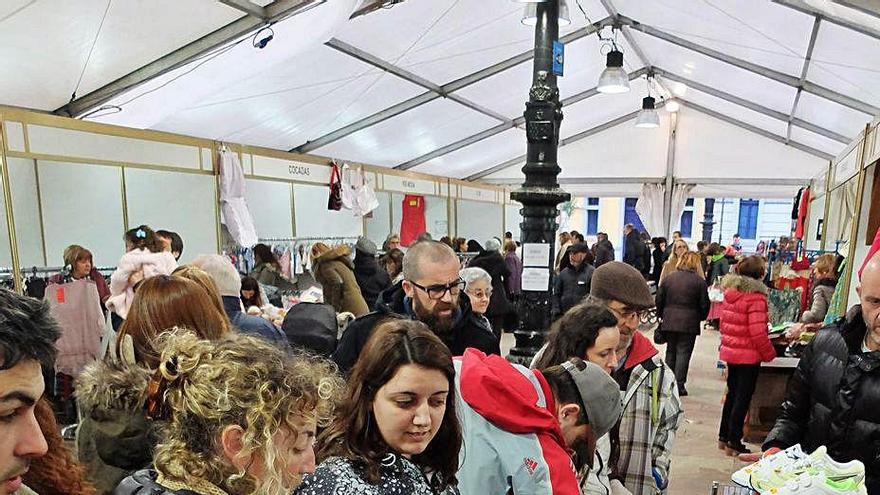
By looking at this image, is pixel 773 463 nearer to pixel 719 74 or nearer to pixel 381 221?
pixel 719 74

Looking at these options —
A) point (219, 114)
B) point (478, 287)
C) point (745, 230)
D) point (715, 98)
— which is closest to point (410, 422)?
point (478, 287)

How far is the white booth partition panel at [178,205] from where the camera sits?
5.34 m

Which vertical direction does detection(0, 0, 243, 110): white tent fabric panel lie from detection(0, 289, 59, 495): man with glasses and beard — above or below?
above

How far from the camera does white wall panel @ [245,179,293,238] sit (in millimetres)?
6743

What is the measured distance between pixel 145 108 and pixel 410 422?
4514 millimetres

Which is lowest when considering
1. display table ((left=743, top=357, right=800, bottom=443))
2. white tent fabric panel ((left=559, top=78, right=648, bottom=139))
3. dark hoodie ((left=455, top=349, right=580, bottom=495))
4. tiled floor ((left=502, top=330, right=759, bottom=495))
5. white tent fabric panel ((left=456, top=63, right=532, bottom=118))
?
tiled floor ((left=502, top=330, right=759, bottom=495))

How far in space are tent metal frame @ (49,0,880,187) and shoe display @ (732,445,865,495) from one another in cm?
293

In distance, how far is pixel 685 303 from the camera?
16.1ft

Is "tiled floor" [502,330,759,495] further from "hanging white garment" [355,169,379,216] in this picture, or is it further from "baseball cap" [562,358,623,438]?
"hanging white garment" [355,169,379,216]

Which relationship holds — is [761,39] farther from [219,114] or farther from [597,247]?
[219,114]

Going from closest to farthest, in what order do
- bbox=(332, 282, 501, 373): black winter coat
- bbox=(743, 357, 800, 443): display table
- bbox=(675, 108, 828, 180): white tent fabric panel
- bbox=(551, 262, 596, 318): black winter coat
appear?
bbox=(332, 282, 501, 373): black winter coat < bbox=(743, 357, 800, 443): display table < bbox=(551, 262, 596, 318): black winter coat < bbox=(675, 108, 828, 180): white tent fabric panel

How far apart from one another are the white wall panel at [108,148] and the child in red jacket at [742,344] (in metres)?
5.42

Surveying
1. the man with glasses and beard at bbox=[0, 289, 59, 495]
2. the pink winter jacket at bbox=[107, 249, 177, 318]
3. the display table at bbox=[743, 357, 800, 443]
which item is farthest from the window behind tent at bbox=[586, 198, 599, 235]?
the man with glasses and beard at bbox=[0, 289, 59, 495]

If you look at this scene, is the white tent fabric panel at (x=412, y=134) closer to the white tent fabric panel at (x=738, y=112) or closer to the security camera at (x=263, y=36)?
the security camera at (x=263, y=36)
